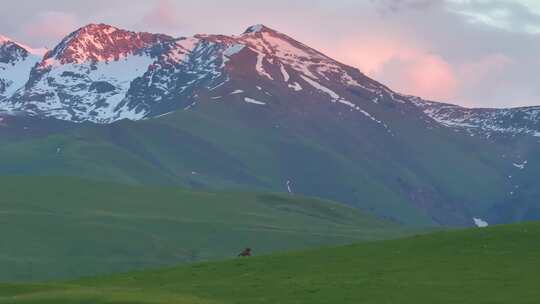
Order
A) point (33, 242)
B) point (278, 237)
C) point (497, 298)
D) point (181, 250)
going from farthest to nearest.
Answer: point (278, 237)
point (181, 250)
point (33, 242)
point (497, 298)

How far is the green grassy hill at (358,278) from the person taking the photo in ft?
178

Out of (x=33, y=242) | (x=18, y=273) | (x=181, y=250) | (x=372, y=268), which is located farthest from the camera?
(x=181, y=250)

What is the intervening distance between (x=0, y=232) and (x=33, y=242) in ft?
21.6

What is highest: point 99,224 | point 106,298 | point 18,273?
→ point 99,224

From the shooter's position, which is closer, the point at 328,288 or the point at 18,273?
the point at 328,288

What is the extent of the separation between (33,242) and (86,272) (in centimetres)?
1918

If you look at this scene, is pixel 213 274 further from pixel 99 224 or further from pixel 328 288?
pixel 99 224

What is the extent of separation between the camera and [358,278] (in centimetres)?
6150

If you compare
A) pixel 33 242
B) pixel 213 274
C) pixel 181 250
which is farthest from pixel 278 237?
pixel 213 274

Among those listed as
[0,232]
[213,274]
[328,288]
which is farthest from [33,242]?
[328,288]

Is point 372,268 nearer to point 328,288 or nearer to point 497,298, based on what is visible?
point 328,288

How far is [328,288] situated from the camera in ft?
190

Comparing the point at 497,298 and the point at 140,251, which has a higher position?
the point at 140,251

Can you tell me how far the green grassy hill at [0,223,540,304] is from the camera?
178ft
